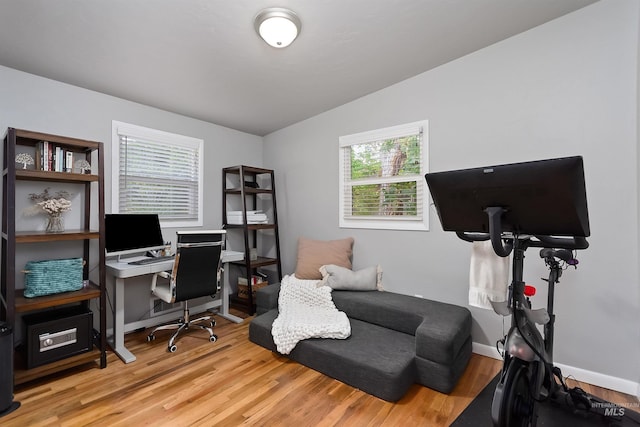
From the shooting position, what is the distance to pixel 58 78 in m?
2.51

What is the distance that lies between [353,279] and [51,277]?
2526mm

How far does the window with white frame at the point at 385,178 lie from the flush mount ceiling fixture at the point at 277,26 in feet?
4.71

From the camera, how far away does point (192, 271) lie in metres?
2.67

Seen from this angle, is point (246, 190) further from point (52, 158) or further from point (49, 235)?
point (49, 235)

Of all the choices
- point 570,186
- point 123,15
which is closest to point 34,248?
point 123,15

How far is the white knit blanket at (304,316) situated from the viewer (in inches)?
93.4

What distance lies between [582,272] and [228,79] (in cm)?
326

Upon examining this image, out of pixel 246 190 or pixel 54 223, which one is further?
pixel 246 190

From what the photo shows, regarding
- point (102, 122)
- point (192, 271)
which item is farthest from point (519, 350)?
point (102, 122)

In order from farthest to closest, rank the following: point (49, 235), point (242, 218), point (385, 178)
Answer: point (242, 218) < point (385, 178) < point (49, 235)

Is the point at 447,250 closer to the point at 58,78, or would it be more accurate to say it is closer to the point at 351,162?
the point at 351,162

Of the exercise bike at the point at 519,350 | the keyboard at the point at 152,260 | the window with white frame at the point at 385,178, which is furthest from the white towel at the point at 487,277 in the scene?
the keyboard at the point at 152,260

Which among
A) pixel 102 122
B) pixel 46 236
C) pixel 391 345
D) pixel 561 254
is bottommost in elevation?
pixel 391 345

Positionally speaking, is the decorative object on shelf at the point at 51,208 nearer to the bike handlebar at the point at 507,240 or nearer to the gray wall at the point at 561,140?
the gray wall at the point at 561,140
